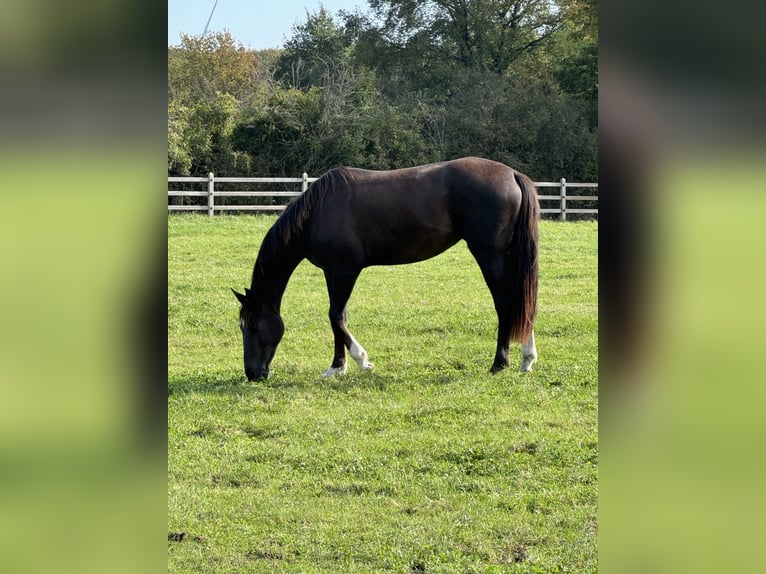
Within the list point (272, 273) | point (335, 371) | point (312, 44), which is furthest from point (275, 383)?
point (312, 44)

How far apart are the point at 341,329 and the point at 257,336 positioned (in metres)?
0.68

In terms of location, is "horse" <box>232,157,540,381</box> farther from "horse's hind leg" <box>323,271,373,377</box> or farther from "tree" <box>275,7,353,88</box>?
"tree" <box>275,7,353,88</box>

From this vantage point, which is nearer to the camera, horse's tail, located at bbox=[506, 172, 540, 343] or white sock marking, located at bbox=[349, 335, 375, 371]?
horse's tail, located at bbox=[506, 172, 540, 343]

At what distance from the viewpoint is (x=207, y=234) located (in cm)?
1516

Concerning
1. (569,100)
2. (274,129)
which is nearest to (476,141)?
(569,100)

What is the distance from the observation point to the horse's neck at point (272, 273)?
679cm

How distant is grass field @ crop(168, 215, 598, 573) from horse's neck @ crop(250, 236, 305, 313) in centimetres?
62
